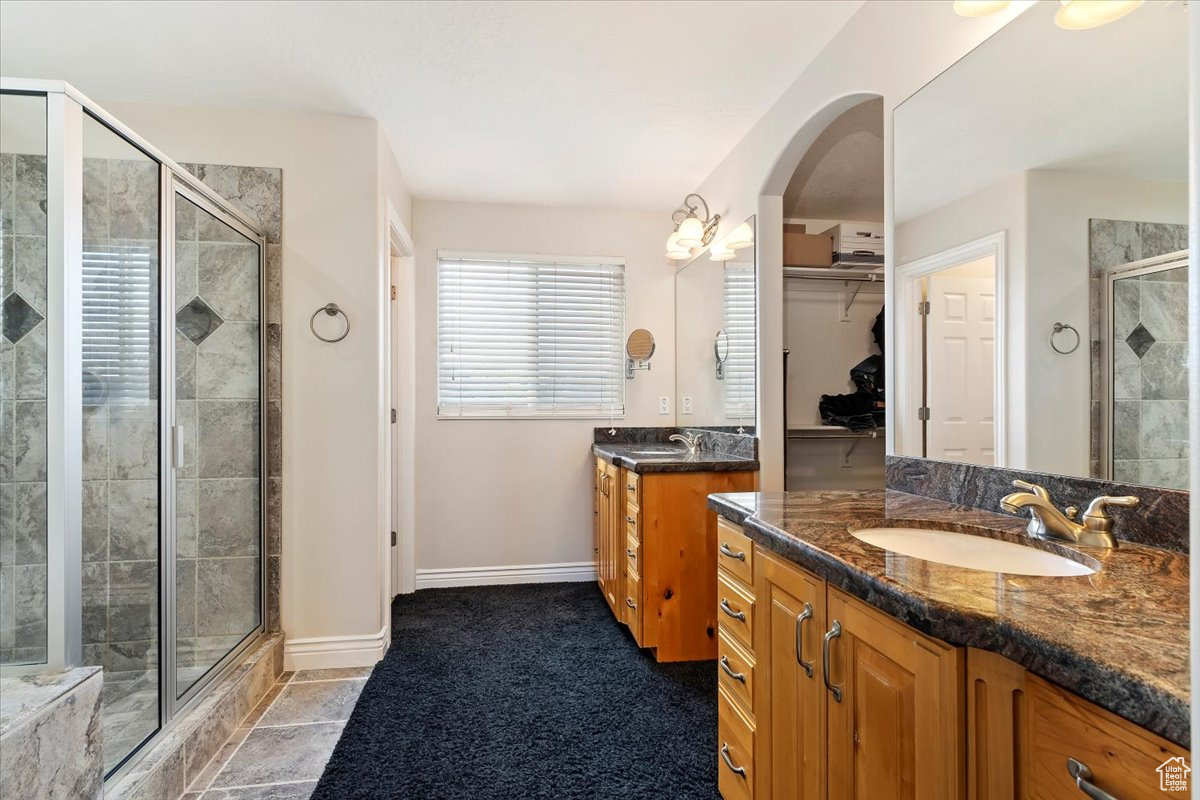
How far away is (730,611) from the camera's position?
1524 mm

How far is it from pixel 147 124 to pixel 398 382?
64.3 inches

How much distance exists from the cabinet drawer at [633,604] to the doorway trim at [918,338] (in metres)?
1.31

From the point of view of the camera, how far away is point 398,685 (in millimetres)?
2322

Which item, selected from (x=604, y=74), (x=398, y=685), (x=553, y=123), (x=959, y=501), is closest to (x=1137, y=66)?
(x=959, y=501)

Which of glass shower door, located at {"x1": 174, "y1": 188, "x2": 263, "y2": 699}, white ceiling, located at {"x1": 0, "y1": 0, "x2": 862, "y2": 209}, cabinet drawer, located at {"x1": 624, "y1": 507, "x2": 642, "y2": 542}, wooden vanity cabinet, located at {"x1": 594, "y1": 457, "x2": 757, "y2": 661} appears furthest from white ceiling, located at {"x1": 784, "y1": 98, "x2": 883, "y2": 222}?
glass shower door, located at {"x1": 174, "y1": 188, "x2": 263, "y2": 699}

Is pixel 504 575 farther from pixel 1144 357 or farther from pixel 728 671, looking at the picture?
pixel 1144 357

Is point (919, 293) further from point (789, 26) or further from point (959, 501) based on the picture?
point (789, 26)

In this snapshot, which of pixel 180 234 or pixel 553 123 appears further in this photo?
pixel 553 123

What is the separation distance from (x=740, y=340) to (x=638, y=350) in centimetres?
94

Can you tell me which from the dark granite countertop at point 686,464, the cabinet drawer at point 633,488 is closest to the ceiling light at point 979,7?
the dark granite countertop at point 686,464

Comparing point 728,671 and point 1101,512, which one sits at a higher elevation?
point 1101,512

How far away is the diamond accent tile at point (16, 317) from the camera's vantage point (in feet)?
5.00

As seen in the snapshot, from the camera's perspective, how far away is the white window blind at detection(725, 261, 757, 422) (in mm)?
2619

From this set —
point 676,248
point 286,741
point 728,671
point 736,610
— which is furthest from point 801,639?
point 676,248
